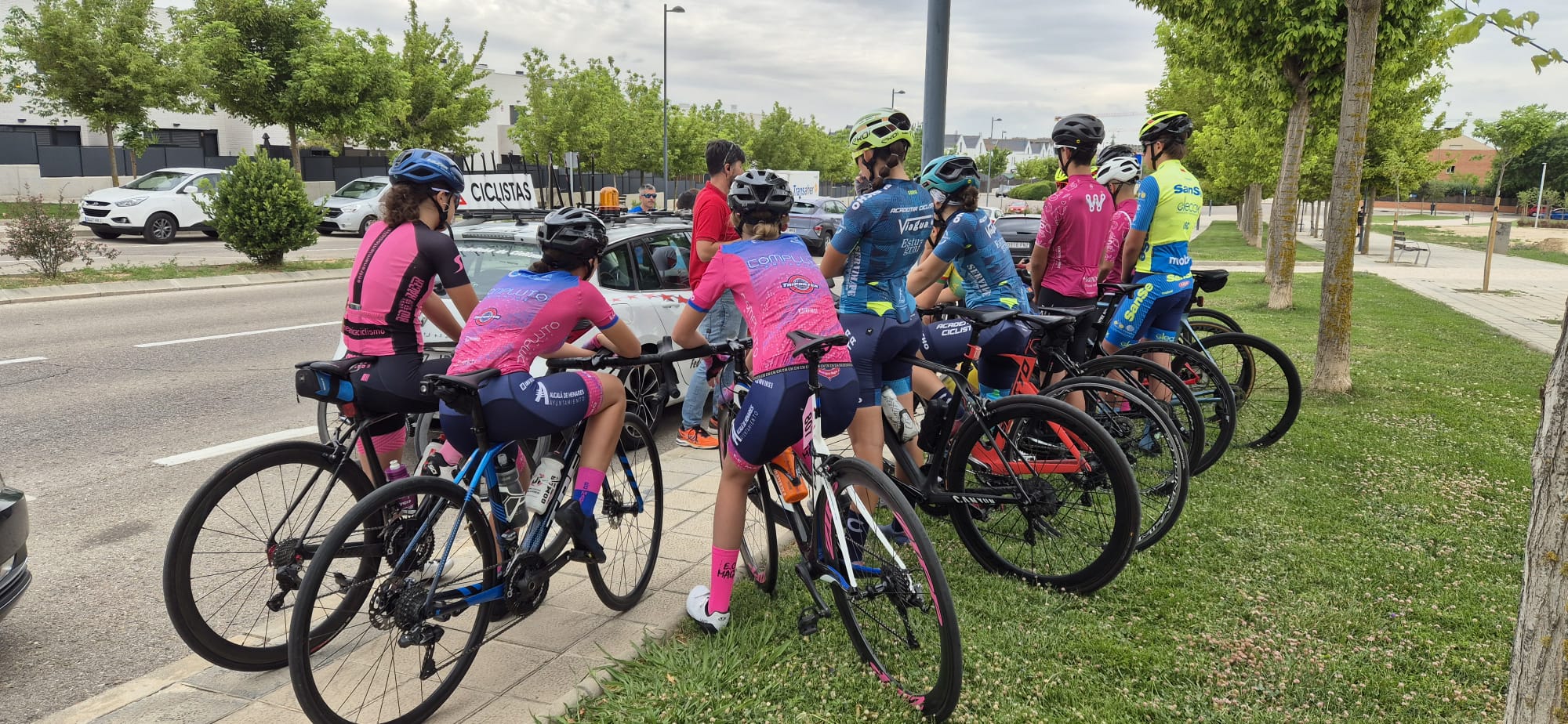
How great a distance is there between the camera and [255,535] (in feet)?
12.2

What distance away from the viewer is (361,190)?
2702cm

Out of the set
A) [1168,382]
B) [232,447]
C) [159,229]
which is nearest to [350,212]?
[159,229]

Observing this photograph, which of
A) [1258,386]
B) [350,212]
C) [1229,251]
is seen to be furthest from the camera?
[1229,251]

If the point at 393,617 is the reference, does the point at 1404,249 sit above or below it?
above

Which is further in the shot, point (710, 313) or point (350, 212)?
point (350, 212)

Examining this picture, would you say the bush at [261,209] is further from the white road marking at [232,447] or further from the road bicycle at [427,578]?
the road bicycle at [427,578]

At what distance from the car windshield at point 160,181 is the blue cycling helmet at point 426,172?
2287cm

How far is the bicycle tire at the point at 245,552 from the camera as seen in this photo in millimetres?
3309

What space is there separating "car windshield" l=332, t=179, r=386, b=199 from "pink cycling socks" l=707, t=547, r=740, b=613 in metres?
25.4

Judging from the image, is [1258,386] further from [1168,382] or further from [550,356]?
[550,356]

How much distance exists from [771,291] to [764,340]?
0.59 feet

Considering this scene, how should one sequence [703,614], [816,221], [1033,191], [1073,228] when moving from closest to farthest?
1. [703,614]
2. [1073,228]
3. [816,221]
4. [1033,191]

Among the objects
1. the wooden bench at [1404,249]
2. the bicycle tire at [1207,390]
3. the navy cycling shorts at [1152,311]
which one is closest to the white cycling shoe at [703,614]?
the bicycle tire at [1207,390]

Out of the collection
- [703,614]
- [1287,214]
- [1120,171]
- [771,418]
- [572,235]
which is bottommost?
[703,614]
